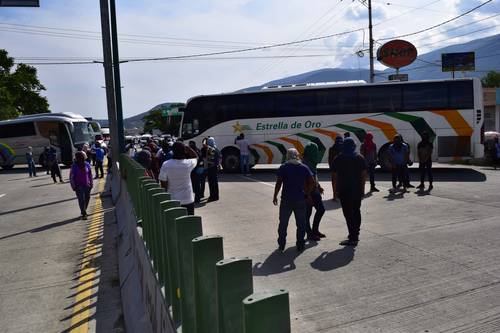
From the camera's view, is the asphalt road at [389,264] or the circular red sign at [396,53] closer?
the asphalt road at [389,264]

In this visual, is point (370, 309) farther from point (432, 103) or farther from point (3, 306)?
point (432, 103)

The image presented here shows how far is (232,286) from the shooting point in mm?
1858

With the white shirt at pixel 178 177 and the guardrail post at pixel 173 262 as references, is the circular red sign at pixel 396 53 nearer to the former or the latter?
the white shirt at pixel 178 177

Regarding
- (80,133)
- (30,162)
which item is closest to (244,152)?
(30,162)

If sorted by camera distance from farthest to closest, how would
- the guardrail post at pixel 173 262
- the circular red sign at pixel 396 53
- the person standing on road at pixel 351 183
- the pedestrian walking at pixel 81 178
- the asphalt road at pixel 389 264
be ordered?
the circular red sign at pixel 396 53
the pedestrian walking at pixel 81 178
the person standing on road at pixel 351 183
the asphalt road at pixel 389 264
the guardrail post at pixel 173 262

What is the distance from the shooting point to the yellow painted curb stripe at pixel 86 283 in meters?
5.41

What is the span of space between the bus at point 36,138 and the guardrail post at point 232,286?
31.5 metres

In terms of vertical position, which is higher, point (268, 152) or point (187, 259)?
point (187, 259)

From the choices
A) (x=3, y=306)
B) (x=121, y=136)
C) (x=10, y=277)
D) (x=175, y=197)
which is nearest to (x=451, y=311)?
(x=175, y=197)

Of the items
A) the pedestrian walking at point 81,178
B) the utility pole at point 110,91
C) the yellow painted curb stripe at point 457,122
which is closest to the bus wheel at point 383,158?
the yellow painted curb stripe at point 457,122

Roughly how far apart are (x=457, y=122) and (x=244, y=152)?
8.13 meters

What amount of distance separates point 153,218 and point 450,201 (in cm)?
880

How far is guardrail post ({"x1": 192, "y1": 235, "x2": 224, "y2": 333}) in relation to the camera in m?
2.14

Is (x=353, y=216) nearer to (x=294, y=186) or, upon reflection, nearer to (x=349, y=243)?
(x=349, y=243)
